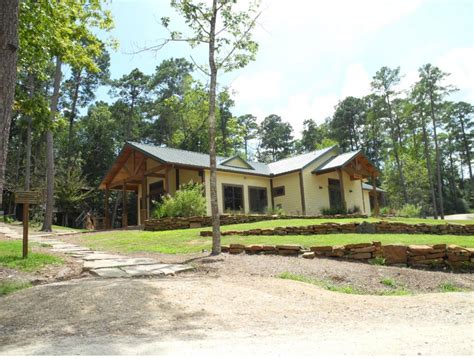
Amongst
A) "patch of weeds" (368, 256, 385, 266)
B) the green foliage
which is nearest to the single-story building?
"patch of weeds" (368, 256, 385, 266)

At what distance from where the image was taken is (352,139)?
Answer: 5738 centimetres

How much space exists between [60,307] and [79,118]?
3983 cm

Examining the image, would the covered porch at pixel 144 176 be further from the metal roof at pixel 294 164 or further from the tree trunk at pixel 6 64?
the tree trunk at pixel 6 64

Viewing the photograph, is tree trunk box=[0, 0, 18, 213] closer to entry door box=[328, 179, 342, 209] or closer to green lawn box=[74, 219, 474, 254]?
green lawn box=[74, 219, 474, 254]

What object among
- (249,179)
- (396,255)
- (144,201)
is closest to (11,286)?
(396,255)

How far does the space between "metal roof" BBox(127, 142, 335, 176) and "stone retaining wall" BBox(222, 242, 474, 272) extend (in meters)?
12.2

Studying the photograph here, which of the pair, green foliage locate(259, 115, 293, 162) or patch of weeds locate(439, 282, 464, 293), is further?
green foliage locate(259, 115, 293, 162)

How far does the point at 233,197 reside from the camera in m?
22.7

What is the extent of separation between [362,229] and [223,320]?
970 cm

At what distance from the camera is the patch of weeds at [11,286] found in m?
5.17

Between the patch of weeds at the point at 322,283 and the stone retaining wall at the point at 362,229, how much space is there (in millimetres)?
5678

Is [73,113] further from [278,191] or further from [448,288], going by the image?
[448,288]

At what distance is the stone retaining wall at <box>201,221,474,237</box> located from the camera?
41.4 feet

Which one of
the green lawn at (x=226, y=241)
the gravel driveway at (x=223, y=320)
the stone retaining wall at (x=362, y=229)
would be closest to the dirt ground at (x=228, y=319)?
the gravel driveway at (x=223, y=320)
